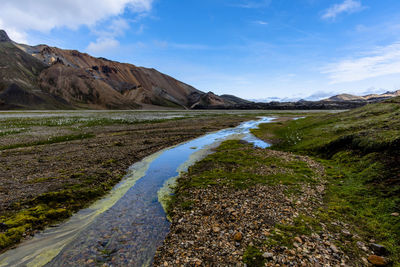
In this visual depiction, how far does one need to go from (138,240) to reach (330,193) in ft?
40.6

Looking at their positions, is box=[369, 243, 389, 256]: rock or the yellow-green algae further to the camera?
the yellow-green algae

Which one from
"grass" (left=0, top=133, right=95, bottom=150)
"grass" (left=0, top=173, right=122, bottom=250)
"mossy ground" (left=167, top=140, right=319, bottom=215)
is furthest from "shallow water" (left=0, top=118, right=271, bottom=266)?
"grass" (left=0, top=133, right=95, bottom=150)

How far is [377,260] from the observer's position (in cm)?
707

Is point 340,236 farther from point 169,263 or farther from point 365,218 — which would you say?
point 169,263

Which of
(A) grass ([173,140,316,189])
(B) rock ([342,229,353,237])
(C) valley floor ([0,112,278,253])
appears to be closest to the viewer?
(B) rock ([342,229,353,237])

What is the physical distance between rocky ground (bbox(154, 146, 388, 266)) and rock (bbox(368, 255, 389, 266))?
8.5 inches

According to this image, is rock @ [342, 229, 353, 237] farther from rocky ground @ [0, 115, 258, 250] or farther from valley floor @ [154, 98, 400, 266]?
rocky ground @ [0, 115, 258, 250]

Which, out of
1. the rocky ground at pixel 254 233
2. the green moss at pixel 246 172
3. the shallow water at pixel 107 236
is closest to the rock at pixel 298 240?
the rocky ground at pixel 254 233

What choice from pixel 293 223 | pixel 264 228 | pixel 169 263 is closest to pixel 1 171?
pixel 169 263

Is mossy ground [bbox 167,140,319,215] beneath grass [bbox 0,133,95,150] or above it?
beneath

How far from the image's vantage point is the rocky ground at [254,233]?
748 centimetres

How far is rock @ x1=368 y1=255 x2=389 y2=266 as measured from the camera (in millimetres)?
6966

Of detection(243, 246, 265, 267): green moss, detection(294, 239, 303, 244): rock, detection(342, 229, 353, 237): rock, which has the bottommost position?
detection(243, 246, 265, 267): green moss

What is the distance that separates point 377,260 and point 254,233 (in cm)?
436
